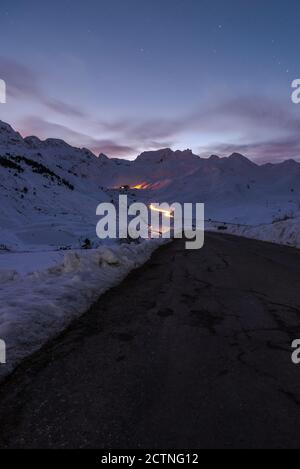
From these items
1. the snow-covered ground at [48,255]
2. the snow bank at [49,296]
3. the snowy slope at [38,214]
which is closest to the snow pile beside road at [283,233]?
the snow-covered ground at [48,255]

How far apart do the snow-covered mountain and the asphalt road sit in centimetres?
1447

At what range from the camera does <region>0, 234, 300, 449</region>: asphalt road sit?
245cm

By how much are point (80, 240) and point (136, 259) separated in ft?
43.6

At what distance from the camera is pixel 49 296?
17.5 ft

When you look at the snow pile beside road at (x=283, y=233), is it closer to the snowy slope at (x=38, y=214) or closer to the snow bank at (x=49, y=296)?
the snowy slope at (x=38, y=214)

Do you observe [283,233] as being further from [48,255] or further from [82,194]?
[82,194]

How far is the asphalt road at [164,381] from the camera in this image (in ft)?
8.04

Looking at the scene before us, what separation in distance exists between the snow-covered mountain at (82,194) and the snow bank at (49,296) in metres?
10.7

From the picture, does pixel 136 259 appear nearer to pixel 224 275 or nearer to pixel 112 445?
pixel 224 275

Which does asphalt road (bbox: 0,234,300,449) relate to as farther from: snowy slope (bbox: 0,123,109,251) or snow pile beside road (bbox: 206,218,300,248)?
snowy slope (bbox: 0,123,109,251)

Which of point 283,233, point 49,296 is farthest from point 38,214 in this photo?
point 49,296

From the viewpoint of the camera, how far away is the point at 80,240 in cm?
2373

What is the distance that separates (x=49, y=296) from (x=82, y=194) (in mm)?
58940

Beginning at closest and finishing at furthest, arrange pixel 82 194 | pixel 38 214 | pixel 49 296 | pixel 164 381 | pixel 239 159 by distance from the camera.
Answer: pixel 164 381 → pixel 49 296 → pixel 38 214 → pixel 82 194 → pixel 239 159
